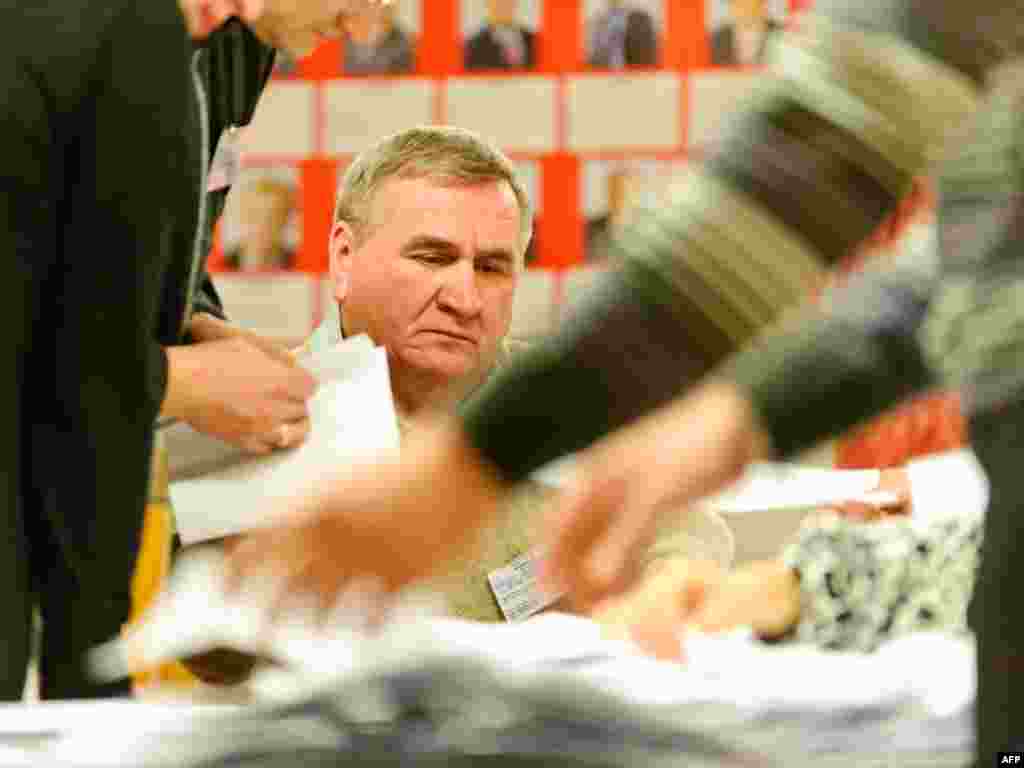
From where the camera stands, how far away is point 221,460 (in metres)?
1.31

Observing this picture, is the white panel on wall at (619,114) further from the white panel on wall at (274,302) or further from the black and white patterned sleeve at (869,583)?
the black and white patterned sleeve at (869,583)

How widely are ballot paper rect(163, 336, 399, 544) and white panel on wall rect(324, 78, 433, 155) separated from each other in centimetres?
176

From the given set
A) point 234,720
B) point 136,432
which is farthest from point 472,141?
point 234,720

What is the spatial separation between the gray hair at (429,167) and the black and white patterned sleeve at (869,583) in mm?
1149

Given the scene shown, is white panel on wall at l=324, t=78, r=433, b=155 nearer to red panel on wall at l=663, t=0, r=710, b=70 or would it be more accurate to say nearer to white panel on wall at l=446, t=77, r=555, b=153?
white panel on wall at l=446, t=77, r=555, b=153

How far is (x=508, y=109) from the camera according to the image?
10.0 ft

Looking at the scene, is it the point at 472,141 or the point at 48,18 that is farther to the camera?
the point at 472,141

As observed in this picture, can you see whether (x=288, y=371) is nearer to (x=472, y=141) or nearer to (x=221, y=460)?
(x=221, y=460)

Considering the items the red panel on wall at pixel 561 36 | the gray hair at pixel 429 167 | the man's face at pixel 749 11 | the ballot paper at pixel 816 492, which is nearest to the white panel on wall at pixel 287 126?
the red panel on wall at pixel 561 36

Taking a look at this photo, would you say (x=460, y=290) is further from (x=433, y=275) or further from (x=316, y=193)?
(x=316, y=193)

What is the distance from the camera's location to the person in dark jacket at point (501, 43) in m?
3.04

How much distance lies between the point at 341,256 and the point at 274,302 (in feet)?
3.37

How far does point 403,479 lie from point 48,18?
26.1 inches

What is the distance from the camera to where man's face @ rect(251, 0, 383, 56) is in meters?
1.19
